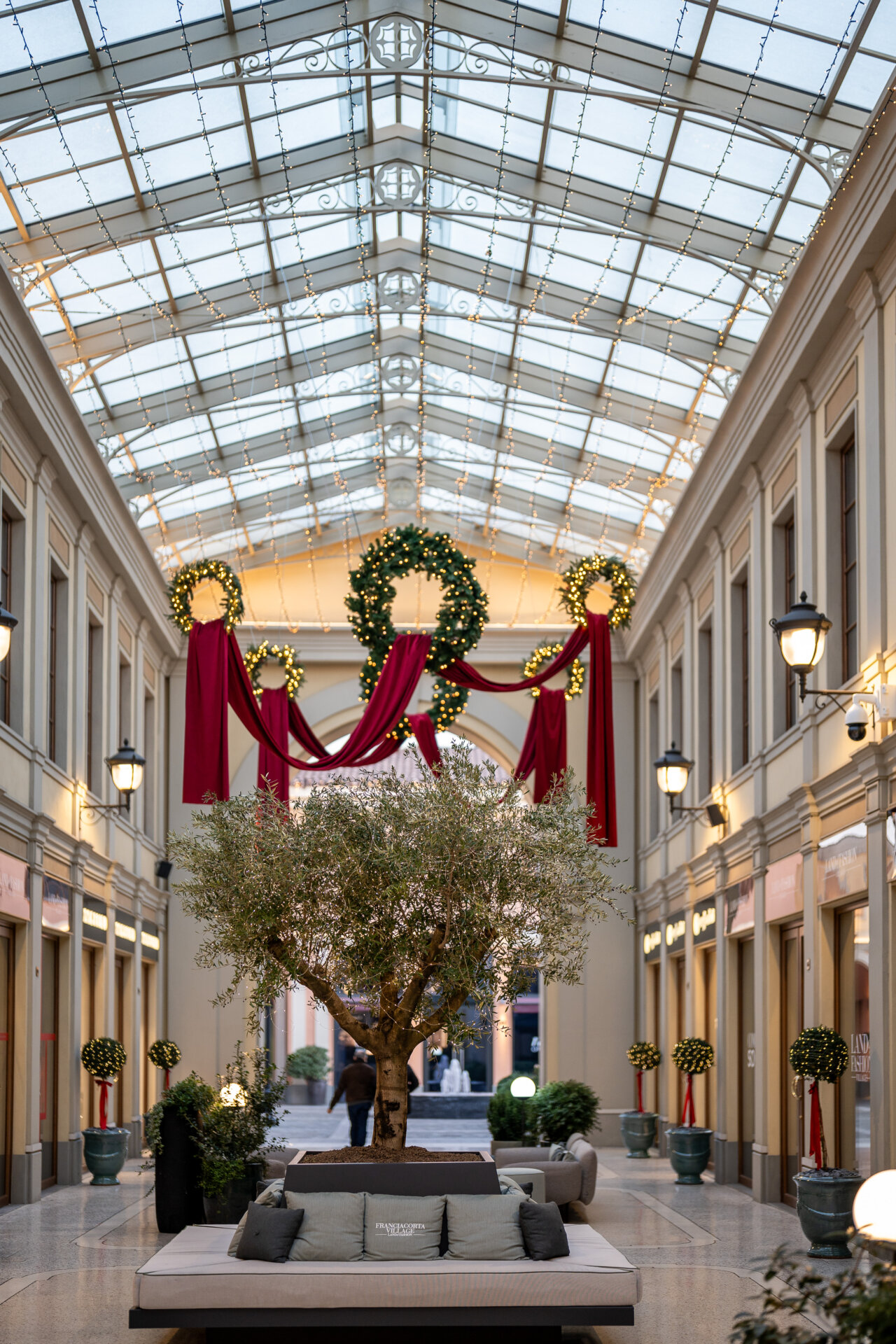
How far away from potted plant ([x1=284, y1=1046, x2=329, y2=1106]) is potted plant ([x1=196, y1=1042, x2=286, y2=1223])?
70.8ft

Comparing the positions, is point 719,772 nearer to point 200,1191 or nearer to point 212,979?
point 200,1191

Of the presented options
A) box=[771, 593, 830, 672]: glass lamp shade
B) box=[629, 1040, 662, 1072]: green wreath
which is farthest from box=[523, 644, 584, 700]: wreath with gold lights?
box=[771, 593, 830, 672]: glass lamp shade

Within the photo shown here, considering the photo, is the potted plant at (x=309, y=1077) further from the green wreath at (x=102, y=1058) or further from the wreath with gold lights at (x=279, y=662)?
the green wreath at (x=102, y=1058)

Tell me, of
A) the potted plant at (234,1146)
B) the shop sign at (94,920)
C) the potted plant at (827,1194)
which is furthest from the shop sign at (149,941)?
the potted plant at (827,1194)

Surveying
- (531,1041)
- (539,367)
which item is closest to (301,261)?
(539,367)

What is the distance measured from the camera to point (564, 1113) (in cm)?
1347

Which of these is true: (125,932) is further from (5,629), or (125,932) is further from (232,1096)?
(5,629)

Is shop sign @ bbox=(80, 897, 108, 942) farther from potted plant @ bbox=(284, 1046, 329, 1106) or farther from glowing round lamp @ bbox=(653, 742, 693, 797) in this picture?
potted plant @ bbox=(284, 1046, 329, 1106)

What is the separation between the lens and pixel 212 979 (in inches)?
901

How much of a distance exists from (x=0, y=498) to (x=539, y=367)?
22.7 feet

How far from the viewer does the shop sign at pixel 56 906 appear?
47.8 ft

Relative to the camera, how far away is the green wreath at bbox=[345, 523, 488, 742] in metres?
13.2

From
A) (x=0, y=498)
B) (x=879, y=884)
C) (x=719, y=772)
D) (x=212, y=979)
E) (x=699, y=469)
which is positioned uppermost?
(x=699, y=469)

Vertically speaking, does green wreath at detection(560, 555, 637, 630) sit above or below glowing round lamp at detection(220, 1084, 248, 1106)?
above
